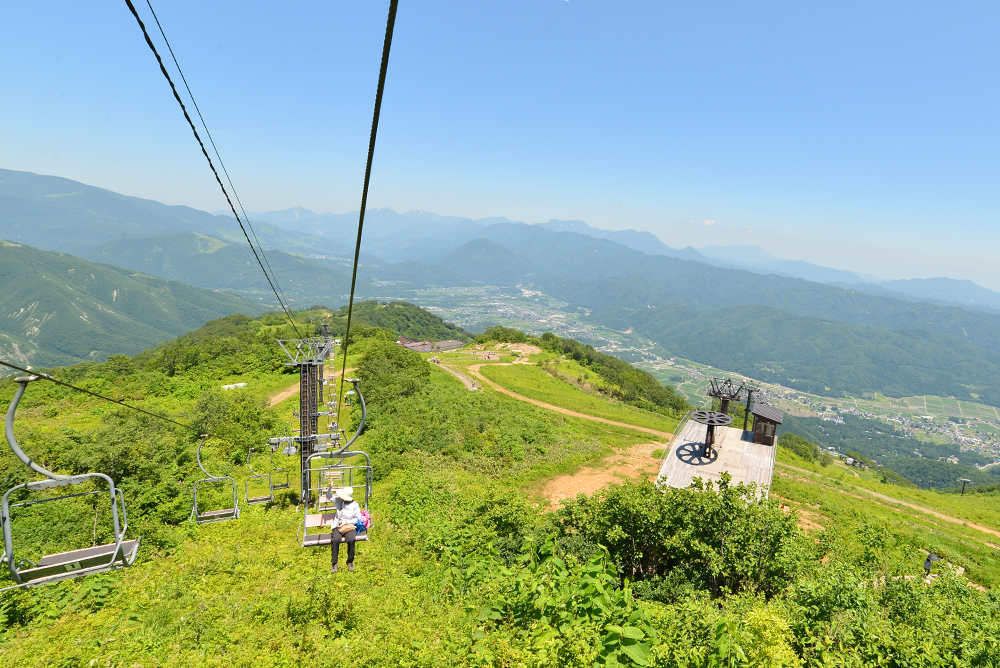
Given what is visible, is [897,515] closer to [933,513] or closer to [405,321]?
[933,513]

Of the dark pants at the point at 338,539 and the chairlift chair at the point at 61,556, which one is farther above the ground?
the chairlift chair at the point at 61,556

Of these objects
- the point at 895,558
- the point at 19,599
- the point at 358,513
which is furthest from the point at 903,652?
the point at 19,599

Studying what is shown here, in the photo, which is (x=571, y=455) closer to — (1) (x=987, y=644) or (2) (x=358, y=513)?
(2) (x=358, y=513)

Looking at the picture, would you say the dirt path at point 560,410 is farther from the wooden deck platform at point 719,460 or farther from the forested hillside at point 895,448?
the forested hillside at point 895,448

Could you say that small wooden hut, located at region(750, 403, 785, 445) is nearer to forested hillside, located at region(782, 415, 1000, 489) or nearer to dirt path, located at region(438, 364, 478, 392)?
dirt path, located at region(438, 364, 478, 392)

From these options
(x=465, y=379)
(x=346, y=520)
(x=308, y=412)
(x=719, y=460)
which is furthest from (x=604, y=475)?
(x=465, y=379)

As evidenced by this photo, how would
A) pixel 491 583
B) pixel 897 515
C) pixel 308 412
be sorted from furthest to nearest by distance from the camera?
pixel 897 515 < pixel 308 412 < pixel 491 583

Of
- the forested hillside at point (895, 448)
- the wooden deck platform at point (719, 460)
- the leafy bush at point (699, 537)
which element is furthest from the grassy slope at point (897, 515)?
the forested hillside at point (895, 448)
